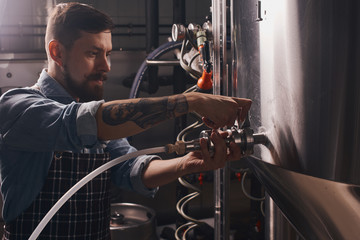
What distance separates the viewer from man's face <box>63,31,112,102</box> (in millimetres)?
1128

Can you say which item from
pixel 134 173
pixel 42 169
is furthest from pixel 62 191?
pixel 134 173

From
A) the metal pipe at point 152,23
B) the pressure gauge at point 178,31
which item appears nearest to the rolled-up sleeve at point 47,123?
the pressure gauge at point 178,31

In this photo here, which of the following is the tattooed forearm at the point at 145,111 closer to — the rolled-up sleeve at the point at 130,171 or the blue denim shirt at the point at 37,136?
the blue denim shirt at the point at 37,136

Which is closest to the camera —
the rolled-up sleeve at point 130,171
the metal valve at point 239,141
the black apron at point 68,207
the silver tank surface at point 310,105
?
the silver tank surface at point 310,105

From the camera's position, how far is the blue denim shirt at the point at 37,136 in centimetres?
76

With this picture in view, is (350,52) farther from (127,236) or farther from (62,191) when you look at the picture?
(127,236)

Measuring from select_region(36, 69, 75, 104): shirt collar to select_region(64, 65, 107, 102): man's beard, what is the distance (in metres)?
0.03

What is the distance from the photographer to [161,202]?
102 inches

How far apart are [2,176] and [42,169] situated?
11 centimetres

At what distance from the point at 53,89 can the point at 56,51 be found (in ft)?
0.39

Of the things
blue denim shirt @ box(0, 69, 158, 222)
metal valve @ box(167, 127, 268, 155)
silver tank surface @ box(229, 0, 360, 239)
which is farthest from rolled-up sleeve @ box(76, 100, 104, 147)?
silver tank surface @ box(229, 0, 360, 239)

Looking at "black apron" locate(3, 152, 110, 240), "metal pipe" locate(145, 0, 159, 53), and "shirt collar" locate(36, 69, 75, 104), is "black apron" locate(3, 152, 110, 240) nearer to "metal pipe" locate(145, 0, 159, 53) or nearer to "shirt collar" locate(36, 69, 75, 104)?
"shirt collar" locate(36, 69, 75, 104)

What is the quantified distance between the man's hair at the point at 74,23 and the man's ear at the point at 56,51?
0.6 inches

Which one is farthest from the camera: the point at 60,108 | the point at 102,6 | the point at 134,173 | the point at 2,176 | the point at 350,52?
the point at 102,6
